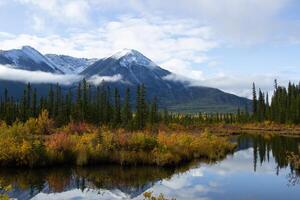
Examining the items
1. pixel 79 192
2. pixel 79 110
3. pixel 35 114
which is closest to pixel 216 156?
pixel 79 192

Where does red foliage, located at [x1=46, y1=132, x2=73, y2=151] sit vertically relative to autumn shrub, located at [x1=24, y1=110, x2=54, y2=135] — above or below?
below

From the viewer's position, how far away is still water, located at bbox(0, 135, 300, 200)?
29141 mm

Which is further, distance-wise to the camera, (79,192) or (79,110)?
(79,110)

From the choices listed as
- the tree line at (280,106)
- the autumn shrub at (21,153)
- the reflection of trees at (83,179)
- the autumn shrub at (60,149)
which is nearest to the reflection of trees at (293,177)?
the reflection of trees at (83,179)

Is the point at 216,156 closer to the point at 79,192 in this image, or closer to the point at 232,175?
the point at 232,175

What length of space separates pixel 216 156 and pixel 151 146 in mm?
9325

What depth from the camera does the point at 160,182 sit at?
32875mm

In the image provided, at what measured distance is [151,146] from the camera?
4238 centimetres

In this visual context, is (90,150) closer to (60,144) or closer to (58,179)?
(60,144)

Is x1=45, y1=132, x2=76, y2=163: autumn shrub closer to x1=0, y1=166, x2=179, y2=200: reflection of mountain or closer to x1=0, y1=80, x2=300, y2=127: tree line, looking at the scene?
x1=0, y1=166, x2=179, y2=200: reflection of mountain

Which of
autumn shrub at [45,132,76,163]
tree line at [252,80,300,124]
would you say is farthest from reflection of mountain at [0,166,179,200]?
tree line at [252,80,300,124]

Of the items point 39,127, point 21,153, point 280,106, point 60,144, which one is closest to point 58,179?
point 21,153

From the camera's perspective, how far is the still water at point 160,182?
1147 inches

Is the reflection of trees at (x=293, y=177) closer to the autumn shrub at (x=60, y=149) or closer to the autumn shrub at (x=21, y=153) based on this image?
the autumn shrub at (x=60, y=149)
